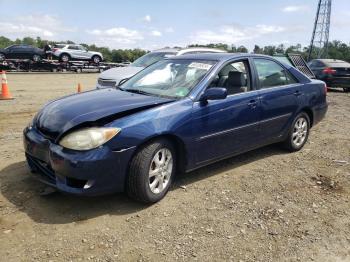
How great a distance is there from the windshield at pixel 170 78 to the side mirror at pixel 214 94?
0.20m

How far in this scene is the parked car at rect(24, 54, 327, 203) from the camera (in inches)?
148

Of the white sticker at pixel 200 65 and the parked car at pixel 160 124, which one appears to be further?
the white sticker at pixel 200 65

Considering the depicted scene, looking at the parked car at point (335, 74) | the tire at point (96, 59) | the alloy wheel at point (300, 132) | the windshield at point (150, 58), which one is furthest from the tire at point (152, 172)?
the tire at point (96, 59)

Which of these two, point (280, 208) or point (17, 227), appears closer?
point (17, 227)

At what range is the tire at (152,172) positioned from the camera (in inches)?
154

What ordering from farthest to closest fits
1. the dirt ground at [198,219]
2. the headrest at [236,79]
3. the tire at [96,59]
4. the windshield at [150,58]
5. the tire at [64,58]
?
the tire at [96,59] < the tire at [64,58] < the windshield at [150,58] < the headrest at [236,79] < the dirt ground at [198,219]

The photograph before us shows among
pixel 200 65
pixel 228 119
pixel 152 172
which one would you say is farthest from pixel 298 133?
pixel 152 172

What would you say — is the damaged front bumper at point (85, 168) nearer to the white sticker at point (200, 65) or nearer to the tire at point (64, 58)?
the white sticker at point (200, 65)

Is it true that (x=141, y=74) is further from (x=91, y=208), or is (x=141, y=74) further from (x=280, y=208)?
(x=280, y=208)

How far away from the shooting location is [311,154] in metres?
6.33

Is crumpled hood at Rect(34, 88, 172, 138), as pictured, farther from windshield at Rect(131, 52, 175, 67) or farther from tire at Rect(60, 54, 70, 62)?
tire at Rect(60, 54, 70, 62)

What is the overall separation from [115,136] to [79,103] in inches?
33.8

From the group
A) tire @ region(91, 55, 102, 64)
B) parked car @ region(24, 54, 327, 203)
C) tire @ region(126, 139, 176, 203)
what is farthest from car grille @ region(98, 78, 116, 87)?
tire @ region(91, 55, 102, 64)

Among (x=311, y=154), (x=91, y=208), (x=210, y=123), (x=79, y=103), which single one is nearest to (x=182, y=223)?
(x=91, y=208)
